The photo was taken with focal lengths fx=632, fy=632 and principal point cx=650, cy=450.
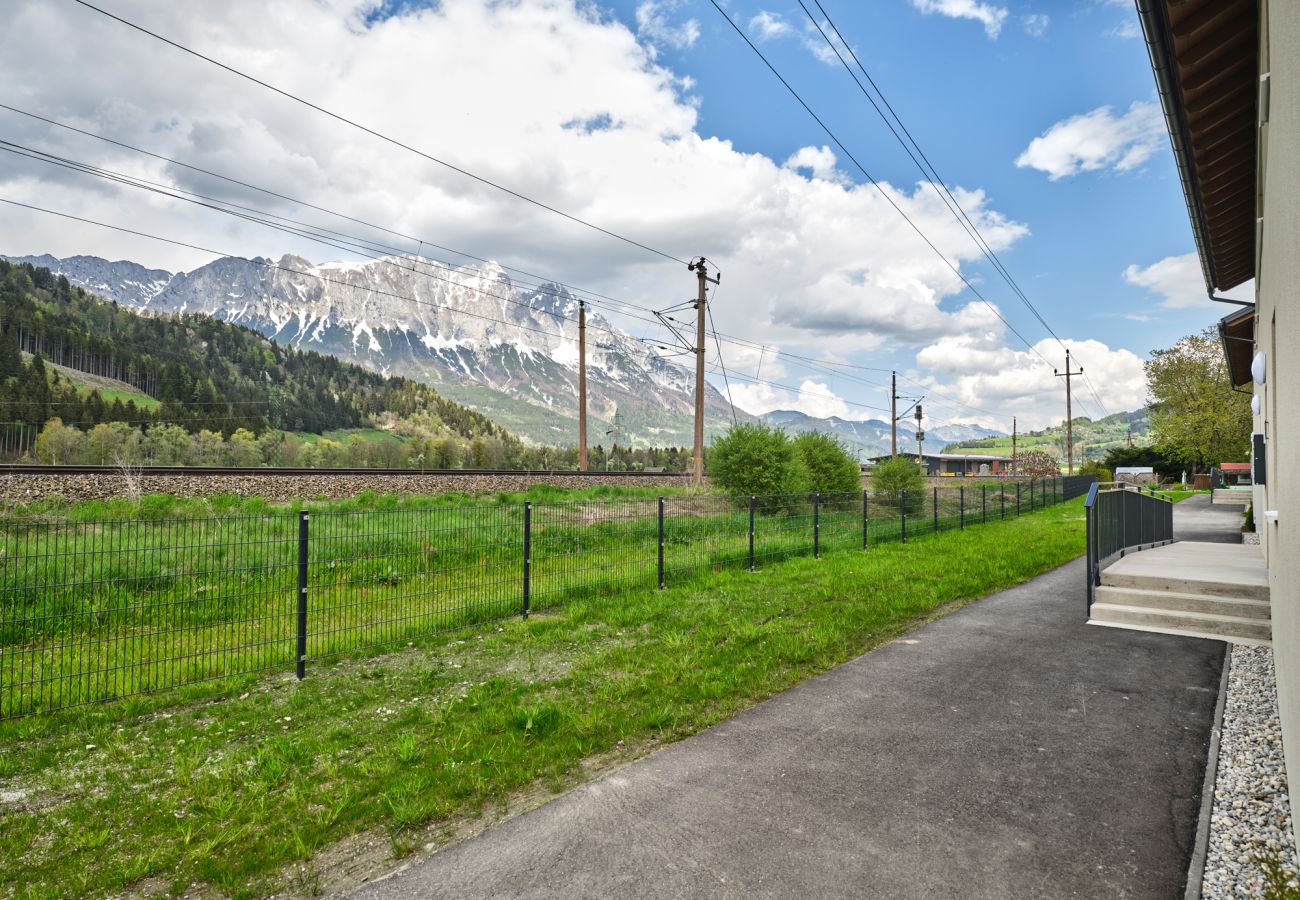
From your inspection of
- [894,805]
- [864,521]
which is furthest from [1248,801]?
[864,521]

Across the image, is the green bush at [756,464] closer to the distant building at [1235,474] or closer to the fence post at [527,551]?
the fence post at [527,551]

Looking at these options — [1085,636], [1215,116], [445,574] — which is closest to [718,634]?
[445,574]

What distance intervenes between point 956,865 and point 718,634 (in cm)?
446

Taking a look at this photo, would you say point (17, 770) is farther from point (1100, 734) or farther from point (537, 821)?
point (1100, 734)

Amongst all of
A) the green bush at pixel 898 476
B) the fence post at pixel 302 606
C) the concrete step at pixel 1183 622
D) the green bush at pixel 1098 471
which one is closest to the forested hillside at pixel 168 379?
the green bush at pixel 1098 471

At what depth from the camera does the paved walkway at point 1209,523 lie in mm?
16859

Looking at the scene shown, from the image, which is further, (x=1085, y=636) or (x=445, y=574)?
(x=445, y=574)

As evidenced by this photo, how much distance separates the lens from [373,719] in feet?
17.4

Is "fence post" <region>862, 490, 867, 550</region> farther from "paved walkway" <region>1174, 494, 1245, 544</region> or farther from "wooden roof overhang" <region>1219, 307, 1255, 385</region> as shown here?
"paved walkway" <region>1174, 494, 1245, 544</region>

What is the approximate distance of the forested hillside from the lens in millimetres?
82562

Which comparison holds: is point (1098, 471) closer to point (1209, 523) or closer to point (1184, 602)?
point (1209, 523)

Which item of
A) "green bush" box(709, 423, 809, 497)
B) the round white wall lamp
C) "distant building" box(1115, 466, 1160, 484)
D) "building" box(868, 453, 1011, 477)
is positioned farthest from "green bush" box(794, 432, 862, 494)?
"building" box(868, 453, 1011, 477)

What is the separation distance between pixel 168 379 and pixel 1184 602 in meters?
138

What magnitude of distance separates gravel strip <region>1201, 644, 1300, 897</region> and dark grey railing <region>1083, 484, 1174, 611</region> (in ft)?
11.1
